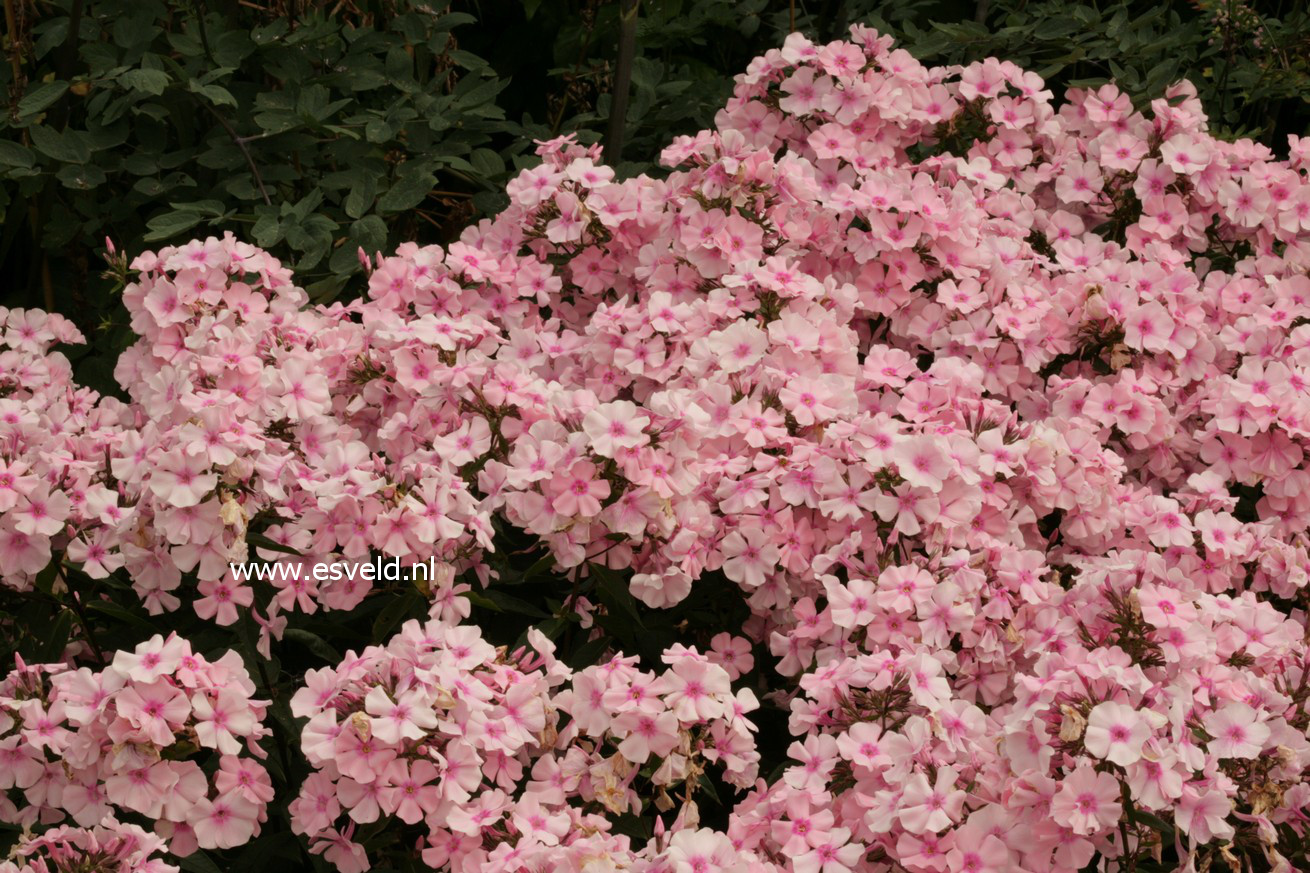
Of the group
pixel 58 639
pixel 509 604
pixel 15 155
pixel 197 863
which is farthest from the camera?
pixel 15 155

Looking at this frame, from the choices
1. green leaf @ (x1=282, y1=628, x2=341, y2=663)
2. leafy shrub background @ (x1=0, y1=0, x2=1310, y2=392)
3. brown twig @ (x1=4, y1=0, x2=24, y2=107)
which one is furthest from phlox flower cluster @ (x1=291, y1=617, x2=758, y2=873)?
brown twig @ (x1=4, y1=0, x2=24, y2=107)

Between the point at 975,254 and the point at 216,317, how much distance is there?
1.37 meters

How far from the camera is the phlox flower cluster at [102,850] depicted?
5.46 feet

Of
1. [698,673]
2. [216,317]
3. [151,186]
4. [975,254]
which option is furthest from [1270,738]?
[151,186]

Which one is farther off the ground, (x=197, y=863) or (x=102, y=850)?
A: (x=102, y=850)

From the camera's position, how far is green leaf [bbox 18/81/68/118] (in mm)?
2916

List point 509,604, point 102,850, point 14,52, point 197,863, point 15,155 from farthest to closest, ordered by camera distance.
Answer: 1. point 14,52
2. point 15,155
3. point 509,604
4. point 197,863
5. point 102,850

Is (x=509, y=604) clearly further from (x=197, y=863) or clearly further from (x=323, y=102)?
(x=323, y=102)

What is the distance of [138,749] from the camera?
5.78ft

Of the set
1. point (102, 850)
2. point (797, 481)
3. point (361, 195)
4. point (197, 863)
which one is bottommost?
point (197, 863)

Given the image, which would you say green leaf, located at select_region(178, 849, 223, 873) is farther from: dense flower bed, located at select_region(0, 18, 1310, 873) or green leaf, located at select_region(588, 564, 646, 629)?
green leaf, located at select_region(588, 564, 646, 629)

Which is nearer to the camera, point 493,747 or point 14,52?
point 493,747

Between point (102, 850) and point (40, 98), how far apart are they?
179cm

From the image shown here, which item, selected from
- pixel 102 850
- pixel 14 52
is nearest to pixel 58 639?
pixel 102 850
